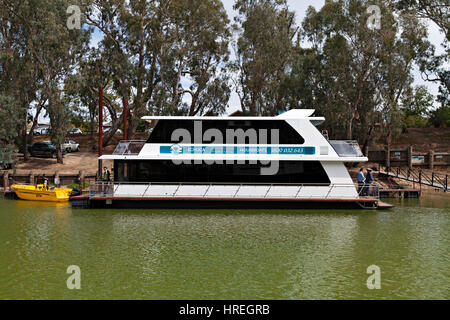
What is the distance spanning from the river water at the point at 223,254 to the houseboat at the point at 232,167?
82 centimetres

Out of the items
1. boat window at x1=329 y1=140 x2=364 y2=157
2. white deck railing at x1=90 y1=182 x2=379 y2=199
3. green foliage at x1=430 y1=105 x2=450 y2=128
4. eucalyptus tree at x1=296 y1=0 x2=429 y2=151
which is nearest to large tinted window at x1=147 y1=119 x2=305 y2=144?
boat window at x1=329 y1=140 x2=364 y2=157

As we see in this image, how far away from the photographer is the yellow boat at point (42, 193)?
23.0 meters

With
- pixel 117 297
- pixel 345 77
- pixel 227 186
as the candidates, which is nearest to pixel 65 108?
pixel 227 186

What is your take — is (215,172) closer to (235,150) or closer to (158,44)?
(235,150)

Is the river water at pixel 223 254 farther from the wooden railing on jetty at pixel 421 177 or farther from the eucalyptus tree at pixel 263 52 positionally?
the eucalyptus tree at pixel 263 52

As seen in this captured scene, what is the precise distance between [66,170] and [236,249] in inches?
1043

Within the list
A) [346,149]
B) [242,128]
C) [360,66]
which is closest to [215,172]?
[242,128]

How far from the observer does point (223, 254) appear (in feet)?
39.7

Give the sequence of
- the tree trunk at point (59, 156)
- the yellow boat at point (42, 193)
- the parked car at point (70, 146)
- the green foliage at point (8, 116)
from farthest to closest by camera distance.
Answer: the parked car at point (70, 146) < the tree trunk at point (59, 156) < the green foliage at point (8, 116) < the yellow boat at point (42, 193)

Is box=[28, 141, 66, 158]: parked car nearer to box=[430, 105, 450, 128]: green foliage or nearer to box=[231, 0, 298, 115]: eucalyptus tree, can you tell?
box=[231, 0, 298, 115]: eucalyptus tree

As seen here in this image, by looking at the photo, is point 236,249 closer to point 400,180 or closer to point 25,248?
point 25,248

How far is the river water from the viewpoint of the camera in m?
9.32

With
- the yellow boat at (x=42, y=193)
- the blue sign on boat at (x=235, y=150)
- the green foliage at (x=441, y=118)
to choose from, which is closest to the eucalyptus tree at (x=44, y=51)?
the yellow boat at (x=42, y=193)

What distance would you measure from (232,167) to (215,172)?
2.88 feet
